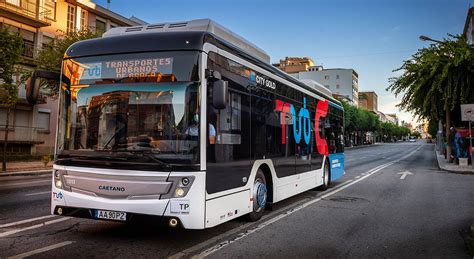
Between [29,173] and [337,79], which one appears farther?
[337,79]

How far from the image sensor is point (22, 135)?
29703 mm

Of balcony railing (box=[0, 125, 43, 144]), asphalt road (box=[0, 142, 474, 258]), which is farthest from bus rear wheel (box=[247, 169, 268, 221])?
balcony railing (box=[0, 125, 43, 144])

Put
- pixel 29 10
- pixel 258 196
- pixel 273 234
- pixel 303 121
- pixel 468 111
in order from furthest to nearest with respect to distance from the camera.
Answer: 1. pixel 29 10
2. pixel 468 111
3. pixel 303 121
4. pixel 258 196
5. pixel 273 234

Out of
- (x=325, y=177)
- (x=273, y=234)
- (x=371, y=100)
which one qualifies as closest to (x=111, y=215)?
(x=273, y=234)

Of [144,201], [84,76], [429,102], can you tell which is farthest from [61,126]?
[429,102]

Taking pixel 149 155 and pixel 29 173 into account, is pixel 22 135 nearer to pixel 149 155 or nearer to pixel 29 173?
pixel 29 173

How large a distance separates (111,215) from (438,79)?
24.4 meters

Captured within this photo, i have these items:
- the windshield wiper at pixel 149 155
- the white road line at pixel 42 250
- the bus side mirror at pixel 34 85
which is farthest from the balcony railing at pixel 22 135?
the windshield wiper at pixel 149 155

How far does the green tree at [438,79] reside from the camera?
23.7 metres

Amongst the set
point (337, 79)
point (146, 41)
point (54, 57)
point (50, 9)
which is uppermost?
point (337, 79)

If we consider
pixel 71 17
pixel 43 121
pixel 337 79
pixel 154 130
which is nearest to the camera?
pixel 154 130

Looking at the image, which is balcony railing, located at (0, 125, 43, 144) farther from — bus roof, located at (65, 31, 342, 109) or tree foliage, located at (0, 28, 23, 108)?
bus roof, located at (65, 31, 342, 109)

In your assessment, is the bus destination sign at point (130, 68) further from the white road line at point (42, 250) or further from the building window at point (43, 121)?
the building window at point (43, 121)

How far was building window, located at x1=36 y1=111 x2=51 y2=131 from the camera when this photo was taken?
31.4m
